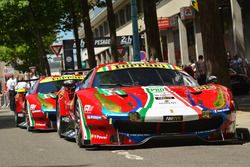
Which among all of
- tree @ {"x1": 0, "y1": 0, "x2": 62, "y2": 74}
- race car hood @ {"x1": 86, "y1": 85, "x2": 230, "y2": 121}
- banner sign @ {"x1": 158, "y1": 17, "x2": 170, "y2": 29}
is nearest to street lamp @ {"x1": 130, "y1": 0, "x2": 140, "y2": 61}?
race car hood @ {"x1": 86, "y1": 85, "x2": 230, "y2": 121}

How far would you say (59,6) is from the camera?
34.3m

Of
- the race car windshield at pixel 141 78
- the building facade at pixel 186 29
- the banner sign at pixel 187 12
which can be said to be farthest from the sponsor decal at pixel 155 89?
the banner sign at pixel 187 12

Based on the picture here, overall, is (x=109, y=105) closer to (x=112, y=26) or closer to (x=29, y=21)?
(x=112, y=26)

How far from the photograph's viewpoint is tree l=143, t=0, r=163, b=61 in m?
20.2

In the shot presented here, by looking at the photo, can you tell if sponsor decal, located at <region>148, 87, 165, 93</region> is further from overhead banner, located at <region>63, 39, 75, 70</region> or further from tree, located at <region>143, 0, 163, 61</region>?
overhead banner, located at <region>63, 39, 75, 70</region>

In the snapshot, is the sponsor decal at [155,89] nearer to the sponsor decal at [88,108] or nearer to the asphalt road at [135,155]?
the asphalt road at [135,155]

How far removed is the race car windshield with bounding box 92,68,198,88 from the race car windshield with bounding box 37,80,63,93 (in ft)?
15.8

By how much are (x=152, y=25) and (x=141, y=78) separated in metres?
10.1

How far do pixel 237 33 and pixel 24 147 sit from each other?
2161cm

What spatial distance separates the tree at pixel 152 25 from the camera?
20.2 meters

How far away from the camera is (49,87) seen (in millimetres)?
15250

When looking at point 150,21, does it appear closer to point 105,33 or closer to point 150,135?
point 150,135

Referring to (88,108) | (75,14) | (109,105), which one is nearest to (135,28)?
(88,108)

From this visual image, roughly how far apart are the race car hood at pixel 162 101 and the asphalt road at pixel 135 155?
0.56 m
